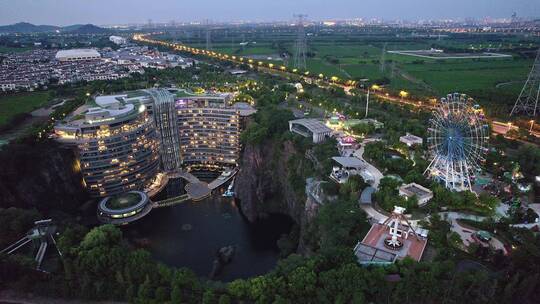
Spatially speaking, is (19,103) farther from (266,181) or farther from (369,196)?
(369,196)

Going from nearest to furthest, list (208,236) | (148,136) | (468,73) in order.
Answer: (208,236) → (148,136) → (468,73)

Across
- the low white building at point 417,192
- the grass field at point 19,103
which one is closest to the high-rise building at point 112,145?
the grass field at point 19,103

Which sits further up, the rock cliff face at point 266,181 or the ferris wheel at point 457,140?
the ferris wheel at point 457,140

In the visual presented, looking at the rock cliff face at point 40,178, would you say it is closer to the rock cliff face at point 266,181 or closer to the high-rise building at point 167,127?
the high-rise building at point 167,127

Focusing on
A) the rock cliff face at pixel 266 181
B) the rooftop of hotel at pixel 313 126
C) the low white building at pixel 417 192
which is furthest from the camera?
the rooftop of hotel at pixel 313 126

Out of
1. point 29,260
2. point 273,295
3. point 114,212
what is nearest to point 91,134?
point 114,212

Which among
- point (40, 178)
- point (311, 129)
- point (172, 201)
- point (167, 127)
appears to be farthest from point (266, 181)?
point (40, 178)

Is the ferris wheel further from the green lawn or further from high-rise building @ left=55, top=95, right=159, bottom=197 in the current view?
the green lawn
